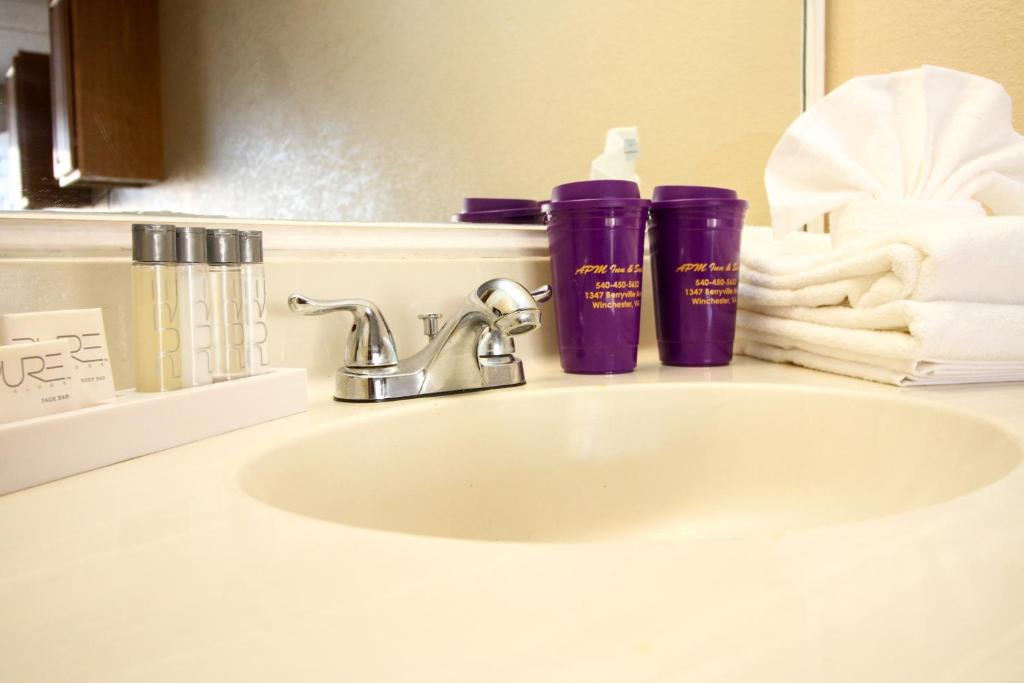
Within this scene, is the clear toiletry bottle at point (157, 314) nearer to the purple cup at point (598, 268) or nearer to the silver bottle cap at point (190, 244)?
the silver bottle cap at point (190, 244)

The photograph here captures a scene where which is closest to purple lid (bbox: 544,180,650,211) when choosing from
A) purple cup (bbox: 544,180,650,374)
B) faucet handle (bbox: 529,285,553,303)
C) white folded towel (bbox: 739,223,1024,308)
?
purple cup (bbox: 544,180,650,374)

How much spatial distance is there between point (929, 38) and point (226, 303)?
101 centimetres

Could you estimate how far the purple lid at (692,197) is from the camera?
2.85 feet

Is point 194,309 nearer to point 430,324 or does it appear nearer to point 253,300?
point 253,300

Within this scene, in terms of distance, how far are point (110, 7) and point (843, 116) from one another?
30.4 inches

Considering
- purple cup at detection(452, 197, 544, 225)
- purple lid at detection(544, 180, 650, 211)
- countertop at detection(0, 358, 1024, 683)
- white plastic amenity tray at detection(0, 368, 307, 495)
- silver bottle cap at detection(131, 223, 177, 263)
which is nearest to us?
countertop at detection(0, 358, 1024, 683)

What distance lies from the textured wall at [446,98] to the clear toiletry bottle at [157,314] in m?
0.15

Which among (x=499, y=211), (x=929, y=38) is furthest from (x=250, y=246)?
(x=929, y=38)

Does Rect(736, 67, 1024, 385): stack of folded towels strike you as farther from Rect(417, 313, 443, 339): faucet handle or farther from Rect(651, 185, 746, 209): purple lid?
Rect(417, 313, 443, 339): faucet handle

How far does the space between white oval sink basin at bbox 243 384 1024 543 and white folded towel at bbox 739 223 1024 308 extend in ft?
0.37

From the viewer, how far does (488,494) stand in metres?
0.69

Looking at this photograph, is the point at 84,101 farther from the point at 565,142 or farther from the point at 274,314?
the point at 565,142

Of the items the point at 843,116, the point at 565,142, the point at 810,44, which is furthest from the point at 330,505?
the point at 810,44

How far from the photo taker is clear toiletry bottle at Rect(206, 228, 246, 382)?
0.59 meters
